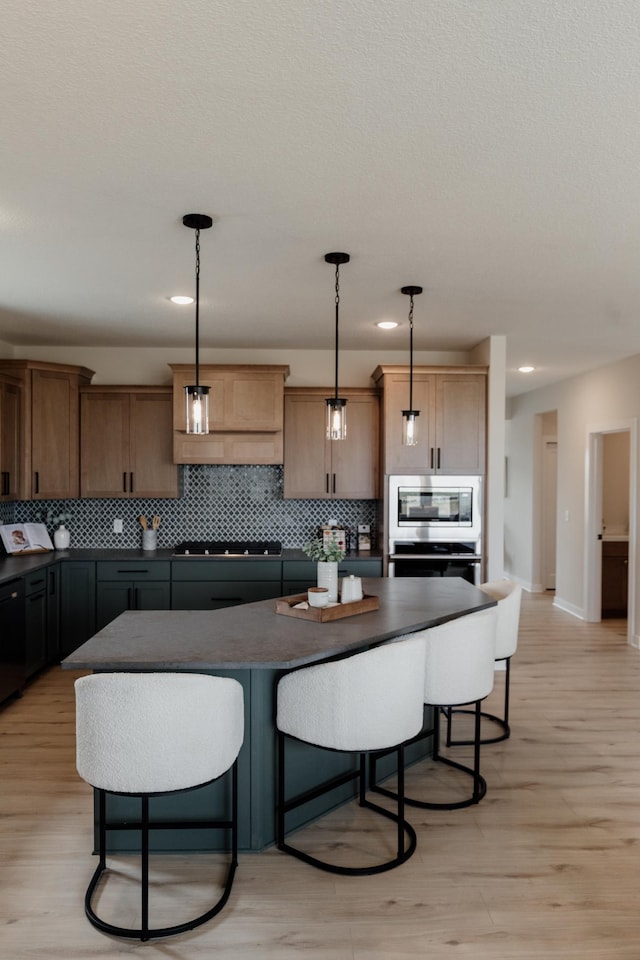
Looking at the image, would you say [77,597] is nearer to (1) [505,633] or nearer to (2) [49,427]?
(2) [49,427]

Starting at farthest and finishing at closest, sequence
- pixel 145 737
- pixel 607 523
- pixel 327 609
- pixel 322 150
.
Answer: pixel 607 523 → pixel 327 609 → pixel 322 150 → pixel 145 737

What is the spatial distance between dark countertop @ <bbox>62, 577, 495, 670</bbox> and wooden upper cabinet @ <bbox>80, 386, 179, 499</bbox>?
8.32 ft

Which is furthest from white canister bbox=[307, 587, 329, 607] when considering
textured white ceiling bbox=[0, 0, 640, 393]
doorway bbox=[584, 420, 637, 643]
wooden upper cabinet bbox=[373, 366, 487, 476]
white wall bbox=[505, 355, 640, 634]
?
doorway bbox=[584, 420, 637, 643]

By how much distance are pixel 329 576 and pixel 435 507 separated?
7.08 ft

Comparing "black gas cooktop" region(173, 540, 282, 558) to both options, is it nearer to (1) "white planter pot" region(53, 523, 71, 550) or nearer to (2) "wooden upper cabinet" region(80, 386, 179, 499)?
(2) "wooden upper cabinet" region(80, 386, 179, 499)

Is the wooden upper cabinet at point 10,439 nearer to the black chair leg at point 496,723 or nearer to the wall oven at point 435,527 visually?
the wall oven at point 435,527

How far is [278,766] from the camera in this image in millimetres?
2701

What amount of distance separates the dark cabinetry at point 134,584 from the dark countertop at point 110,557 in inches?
2.5

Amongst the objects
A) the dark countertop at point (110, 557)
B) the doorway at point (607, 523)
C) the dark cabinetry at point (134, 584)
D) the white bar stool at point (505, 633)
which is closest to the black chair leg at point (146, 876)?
the white bar stool at point (505, 633)

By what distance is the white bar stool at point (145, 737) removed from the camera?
83.9 inches

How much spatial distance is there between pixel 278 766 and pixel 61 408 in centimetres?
378

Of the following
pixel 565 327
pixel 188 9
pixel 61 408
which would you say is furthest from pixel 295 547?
pixel 188 9

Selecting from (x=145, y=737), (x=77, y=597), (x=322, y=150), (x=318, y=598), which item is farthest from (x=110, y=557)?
(x=322, y=150)

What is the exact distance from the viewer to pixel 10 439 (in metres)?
5.09
